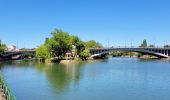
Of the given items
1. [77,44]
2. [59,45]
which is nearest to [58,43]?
[59,45]

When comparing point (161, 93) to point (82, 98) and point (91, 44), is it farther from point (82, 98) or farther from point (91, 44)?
point (91, 44)

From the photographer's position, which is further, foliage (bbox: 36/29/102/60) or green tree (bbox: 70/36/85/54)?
green tree (bbox: 70/36/85/54)

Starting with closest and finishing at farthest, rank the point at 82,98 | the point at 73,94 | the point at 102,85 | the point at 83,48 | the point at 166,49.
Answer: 1. the point at 82,98
2. the point at 73,94
3. the point at 102,85
4. the point at 83,48
5. the point at 166,49

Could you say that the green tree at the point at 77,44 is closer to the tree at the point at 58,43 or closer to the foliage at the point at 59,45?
the foliage at the point at 59,45

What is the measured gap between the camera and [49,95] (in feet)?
125

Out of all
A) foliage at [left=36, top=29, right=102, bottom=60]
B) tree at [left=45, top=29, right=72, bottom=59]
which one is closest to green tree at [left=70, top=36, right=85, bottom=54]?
foliage at [left=36, top=29, right=102, bottom=60]

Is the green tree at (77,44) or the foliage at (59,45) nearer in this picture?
the foliage at (59,45)

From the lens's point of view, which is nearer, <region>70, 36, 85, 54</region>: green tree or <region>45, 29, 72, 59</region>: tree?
<region>45, 29, 72, 59</region>: tree

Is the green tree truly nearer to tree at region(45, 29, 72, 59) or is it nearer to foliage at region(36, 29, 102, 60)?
foliage at region(36, 29, 102, 60)

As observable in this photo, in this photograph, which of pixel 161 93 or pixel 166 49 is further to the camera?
pixel 166 49

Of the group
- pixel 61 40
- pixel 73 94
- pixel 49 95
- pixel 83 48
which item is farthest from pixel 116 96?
pixel 83 48

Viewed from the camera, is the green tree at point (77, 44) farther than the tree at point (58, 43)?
Yes

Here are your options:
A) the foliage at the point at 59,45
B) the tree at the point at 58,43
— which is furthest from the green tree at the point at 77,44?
the tree at the point at 58,43

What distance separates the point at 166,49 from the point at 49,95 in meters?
120
